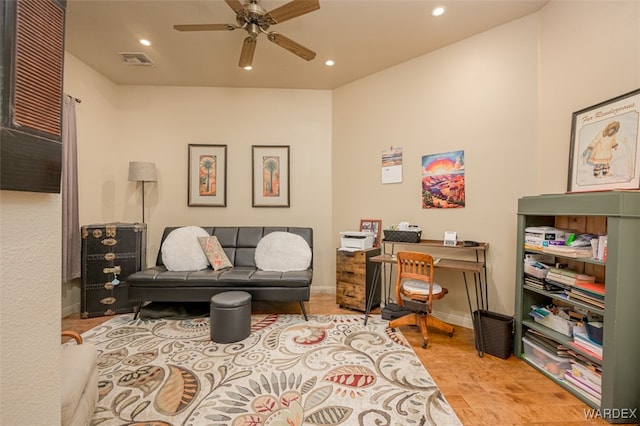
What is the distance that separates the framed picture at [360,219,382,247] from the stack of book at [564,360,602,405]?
2.11 m

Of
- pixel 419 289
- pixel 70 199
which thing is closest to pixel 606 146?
pixel 419 289

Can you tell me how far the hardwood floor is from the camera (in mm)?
1663

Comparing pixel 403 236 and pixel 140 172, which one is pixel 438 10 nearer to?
pixel 403 236

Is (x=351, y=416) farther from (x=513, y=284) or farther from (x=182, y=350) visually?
(x=513, y=284)

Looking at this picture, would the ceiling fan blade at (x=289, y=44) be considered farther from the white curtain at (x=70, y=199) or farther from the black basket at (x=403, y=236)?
the white curtain at (x=70, y=199)

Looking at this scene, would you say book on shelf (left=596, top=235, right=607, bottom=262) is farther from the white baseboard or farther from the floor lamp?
the white baseboard

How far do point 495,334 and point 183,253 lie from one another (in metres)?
3.37

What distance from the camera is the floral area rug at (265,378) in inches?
65.4

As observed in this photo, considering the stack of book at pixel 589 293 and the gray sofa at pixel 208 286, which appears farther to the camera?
the gray sofa at pixel 208 286

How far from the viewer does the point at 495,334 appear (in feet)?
7.64

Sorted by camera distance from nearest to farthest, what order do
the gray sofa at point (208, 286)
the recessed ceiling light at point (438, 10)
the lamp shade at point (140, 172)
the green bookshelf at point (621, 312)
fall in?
1. the green bookshelf at point (621, 312)
2. the recessed ceiling light at point (438, 10)
3. the gray sofa at point (208, 286)
4. the lamp shade at point (140, 172)

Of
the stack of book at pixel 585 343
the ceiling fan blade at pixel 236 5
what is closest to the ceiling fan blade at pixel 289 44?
the ceiling fan blade at pixel 236 5

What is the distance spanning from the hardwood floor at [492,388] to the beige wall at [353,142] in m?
0.66

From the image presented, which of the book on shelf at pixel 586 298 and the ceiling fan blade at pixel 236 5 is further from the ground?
the ceiling fan blade at pixel 236 5
